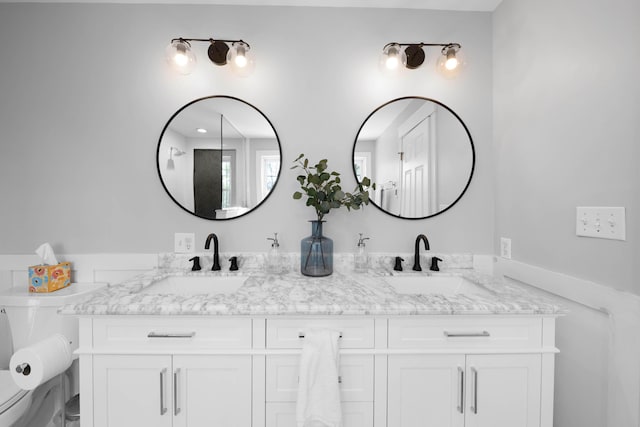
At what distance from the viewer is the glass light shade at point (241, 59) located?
5.11 feet

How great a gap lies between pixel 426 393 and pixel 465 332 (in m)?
0.29

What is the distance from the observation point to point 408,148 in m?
1.64

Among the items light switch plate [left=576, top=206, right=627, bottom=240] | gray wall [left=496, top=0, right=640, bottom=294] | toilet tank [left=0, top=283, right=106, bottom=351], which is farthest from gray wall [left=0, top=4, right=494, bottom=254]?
light switch plate [left=576, top=206, right=627, bottom=240]

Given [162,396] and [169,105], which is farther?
[169,105]

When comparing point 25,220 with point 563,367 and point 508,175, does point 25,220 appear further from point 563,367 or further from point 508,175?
point 563,367

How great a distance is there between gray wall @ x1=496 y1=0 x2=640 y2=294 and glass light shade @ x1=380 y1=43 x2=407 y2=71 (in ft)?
1.93

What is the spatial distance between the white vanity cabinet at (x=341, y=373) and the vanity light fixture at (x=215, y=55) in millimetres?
1359

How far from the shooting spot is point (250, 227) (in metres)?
1.68

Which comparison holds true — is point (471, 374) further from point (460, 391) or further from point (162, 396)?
point (162, 396)

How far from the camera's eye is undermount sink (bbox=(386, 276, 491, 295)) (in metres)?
1.55

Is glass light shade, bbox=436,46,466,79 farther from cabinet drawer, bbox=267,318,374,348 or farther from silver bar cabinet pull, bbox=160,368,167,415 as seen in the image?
silver bar cabinet pull, bbox=160,368,167,415

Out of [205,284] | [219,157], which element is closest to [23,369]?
[205,284]

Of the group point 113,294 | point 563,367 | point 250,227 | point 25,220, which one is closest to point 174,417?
point 113,294

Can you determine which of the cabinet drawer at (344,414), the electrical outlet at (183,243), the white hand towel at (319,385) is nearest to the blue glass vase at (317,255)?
the white hand towel at (319,385)
